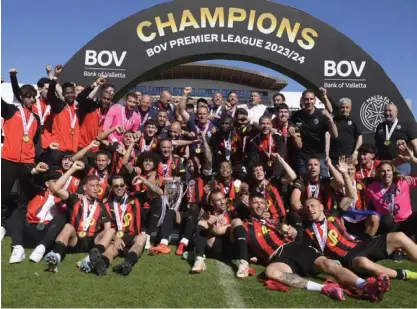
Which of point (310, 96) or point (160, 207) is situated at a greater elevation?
point (310, 96)

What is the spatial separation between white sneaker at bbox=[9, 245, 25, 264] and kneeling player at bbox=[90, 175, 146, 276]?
98 cm

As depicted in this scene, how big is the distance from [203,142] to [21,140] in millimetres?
2583

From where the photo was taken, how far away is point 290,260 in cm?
436

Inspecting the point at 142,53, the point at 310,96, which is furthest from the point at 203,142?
the point at 142,53

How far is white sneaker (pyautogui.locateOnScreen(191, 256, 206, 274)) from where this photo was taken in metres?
4.45

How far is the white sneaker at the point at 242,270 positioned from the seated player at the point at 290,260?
0.23 m

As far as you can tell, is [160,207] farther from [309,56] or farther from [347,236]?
[309,56]

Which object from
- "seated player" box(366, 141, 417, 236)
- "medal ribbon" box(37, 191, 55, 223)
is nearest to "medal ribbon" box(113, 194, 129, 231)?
"medal ribbon" box(37, 191, 55, 223)

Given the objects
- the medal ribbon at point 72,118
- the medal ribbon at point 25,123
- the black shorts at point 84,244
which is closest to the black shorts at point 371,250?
the black shorts at point 84,244

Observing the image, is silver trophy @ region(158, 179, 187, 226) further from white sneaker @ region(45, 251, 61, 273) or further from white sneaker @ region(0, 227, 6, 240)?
white sneaker @ region(0, 227, 6, 240)

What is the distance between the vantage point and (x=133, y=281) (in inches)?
163

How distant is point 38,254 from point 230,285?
7.29ft

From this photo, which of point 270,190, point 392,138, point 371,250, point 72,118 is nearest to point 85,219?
point 72,118

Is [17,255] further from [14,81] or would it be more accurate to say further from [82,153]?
[14,81]
